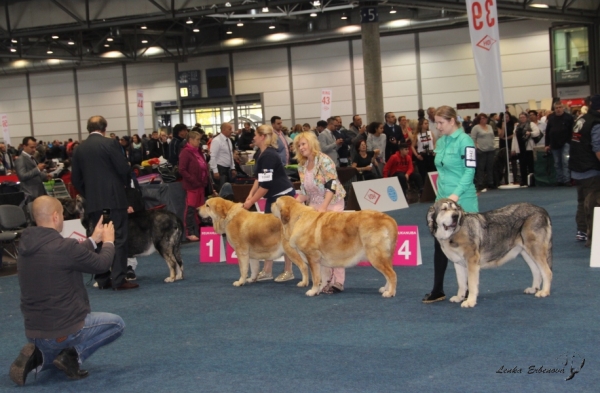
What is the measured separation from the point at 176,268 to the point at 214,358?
3.23 m

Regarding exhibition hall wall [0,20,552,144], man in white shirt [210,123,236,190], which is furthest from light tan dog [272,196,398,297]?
exhibition hall wall [0,20,552,144]

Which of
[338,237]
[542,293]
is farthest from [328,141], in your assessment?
[542,293]

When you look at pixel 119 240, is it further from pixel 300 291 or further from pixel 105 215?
pixel 300 291

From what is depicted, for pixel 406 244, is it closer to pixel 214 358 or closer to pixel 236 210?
pixel 236 210

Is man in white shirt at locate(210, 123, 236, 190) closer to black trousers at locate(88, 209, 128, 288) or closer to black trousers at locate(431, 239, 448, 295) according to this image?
black trousers at locate(88, 209, 128, 288)

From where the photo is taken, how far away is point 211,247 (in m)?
8.85

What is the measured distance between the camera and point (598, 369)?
3.98 metres

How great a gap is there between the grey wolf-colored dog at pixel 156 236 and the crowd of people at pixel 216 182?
0.80 ft

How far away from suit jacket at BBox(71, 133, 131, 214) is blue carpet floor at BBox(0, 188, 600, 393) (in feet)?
3.10

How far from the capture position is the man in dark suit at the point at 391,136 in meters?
15.3

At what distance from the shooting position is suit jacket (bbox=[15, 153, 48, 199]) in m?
11.1

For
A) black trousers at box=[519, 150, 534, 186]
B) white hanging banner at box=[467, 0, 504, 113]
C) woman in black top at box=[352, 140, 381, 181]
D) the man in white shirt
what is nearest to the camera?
the man in white shirt

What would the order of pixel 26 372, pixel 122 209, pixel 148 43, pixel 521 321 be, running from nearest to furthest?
pixel 26 372, pixel 521 321, pixel 122 209, pixel 148 43

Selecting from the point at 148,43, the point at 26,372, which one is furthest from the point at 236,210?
the point at 148,43
